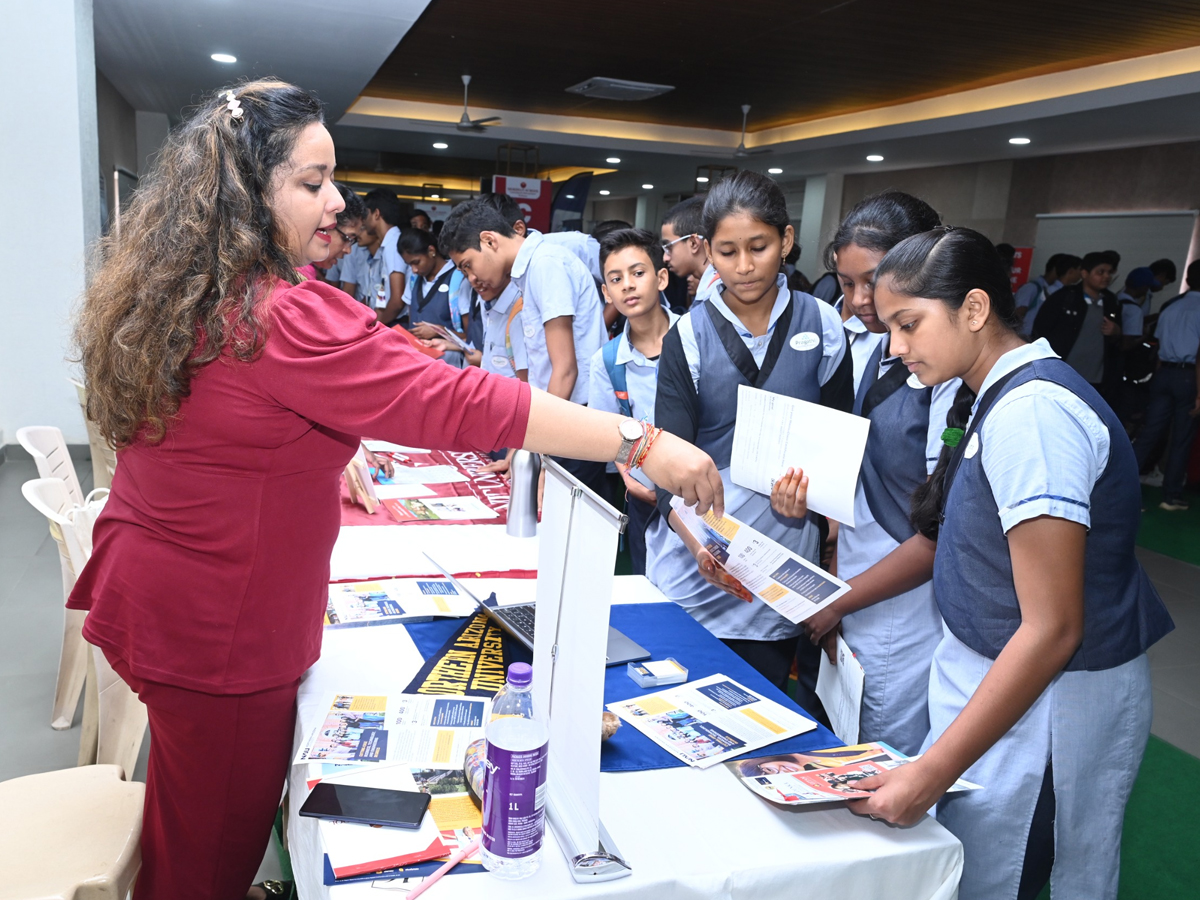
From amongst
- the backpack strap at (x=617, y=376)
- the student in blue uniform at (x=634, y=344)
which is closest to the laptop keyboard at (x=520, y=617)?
the student in blue uniform at (x=634, y=344)

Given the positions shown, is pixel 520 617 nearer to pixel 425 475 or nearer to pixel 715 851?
pixel 715 851

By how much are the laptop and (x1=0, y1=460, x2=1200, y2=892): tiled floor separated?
37.6 inches

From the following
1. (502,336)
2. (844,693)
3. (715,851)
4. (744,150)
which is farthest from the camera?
(744,150)

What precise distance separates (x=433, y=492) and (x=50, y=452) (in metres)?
1.20

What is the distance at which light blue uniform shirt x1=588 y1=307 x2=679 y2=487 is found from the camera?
2.99 m

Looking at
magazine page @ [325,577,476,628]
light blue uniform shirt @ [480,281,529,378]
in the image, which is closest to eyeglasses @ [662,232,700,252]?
light blue uniform shirt @ [480,281,529,378]

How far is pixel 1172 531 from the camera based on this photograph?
233 inches

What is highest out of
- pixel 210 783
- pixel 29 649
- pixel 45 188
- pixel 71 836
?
pixel 45 188

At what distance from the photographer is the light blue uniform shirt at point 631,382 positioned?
299 cm

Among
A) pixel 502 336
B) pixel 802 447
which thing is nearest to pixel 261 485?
pixel 802 447

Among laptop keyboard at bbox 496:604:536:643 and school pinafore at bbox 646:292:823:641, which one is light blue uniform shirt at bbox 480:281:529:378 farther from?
laptop keyboard at bbox 496:604:536:643

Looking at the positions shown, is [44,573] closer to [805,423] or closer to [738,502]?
[738,502]

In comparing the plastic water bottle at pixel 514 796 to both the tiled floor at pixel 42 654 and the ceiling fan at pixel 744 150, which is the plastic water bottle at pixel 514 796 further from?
the ceiling fan at pixel 744 150

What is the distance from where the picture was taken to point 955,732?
1170 millimetres
